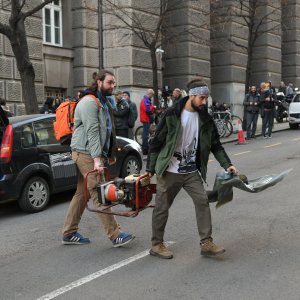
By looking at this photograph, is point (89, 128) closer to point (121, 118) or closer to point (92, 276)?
point (92, 276)

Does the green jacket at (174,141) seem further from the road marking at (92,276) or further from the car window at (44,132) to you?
the car window at (44,132)

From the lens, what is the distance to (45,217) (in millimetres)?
7715

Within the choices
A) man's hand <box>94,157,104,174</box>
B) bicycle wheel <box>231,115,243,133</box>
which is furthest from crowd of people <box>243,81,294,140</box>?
man's hand <box>94,157,104,174</box>

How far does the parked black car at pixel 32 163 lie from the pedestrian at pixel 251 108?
10.7m

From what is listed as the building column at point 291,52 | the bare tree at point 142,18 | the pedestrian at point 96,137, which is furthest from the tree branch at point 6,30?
the building column at point 291,52

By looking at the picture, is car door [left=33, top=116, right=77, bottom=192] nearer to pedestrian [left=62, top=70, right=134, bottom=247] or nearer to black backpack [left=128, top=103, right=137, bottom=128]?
pedestrian [left=62, top=70, right=134, bottom=247]

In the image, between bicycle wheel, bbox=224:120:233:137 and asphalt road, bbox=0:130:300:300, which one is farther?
bicycle wheel, bbox=224:120:233:137

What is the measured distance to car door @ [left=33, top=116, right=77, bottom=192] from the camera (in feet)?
26.9

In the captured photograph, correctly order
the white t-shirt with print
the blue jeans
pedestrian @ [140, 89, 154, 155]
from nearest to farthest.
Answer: the white t-shirt with print, the blue jeans, pedestrian @ [140, 89, 154, 155]

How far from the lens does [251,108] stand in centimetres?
1820

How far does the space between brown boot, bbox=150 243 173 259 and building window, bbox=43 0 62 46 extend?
52.9ft

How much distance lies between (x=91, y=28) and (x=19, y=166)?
14441 millimetres

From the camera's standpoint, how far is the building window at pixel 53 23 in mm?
20391

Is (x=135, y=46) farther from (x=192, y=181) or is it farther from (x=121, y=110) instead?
(x=192, y=181)
